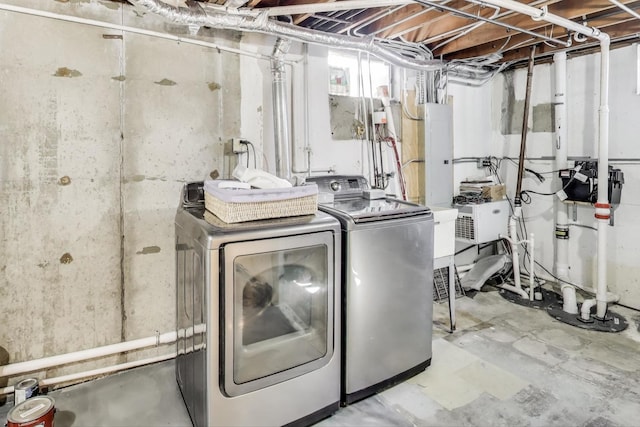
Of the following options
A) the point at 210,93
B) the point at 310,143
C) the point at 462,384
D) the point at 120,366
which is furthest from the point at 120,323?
the point at 462,384

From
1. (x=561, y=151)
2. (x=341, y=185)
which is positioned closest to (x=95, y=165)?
(x=341, y=185)

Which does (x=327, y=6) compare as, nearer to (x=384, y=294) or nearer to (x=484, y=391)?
(x=384, y=294)

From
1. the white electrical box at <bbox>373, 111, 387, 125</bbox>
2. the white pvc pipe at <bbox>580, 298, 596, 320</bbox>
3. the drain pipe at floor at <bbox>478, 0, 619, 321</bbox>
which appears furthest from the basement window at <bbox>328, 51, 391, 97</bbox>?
the white pvc pipe at <bbox>580, 298, 596, 320</bbox>

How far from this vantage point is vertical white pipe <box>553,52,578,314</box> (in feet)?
12.7

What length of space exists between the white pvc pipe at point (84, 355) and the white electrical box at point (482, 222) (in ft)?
9.90

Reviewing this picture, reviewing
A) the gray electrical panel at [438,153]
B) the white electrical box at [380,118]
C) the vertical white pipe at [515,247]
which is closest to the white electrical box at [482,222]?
the vertical white pipe at [515,247]

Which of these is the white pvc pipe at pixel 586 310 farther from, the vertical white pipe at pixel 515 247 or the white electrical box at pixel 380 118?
the white electrical box at pixel 380 118

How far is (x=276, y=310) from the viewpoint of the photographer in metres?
2.07

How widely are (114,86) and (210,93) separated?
616 mm

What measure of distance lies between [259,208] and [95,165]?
4.13 feet

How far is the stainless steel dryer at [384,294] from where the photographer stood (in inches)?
86.8

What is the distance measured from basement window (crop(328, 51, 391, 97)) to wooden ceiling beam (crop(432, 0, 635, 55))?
1.67 ft

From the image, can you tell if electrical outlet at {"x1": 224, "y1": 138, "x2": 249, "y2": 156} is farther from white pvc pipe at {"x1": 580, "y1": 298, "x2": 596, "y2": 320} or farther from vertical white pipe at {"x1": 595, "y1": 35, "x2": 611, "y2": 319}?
white pvc pipe at {"x1": 580, "y1": 298, "x2": 596, "y2": 320}

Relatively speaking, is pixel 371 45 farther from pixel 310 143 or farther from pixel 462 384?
pixel 462 384
